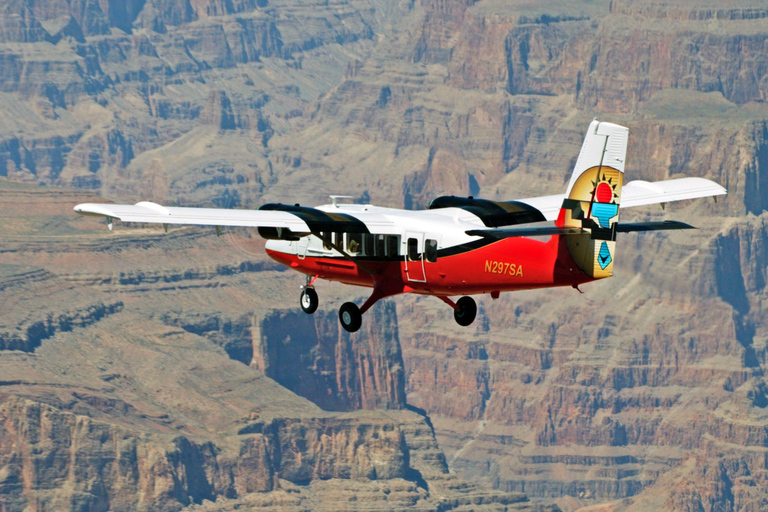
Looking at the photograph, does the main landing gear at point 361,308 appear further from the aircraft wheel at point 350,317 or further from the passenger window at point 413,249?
the passenger window at point 413,249

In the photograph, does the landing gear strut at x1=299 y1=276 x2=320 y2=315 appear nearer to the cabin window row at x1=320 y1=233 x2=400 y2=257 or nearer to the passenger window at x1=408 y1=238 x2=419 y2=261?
the cabin window row at x1=320 y1=233 x2=400 y2=257

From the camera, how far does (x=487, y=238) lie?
301 ft

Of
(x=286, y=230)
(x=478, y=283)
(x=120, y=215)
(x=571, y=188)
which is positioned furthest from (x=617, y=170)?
(x=120, y=215)

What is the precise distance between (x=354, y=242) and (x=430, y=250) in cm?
→ 562

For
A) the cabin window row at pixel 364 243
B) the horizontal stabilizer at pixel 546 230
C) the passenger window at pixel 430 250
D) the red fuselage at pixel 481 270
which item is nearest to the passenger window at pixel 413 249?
the red fuselage at pixel 481 270

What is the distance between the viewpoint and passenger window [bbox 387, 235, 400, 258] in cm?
9531

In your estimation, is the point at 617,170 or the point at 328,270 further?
the point at 328,270

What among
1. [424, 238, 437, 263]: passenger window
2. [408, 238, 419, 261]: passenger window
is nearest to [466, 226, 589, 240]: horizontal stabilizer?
[424, 238, 437, 263]: passenger window

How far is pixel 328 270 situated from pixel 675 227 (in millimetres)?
19433

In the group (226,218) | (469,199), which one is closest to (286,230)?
(226,218)

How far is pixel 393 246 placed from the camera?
95.6 metres

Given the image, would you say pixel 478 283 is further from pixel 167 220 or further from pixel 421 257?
pixel 167 220

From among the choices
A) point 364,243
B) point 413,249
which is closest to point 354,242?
point 364,243

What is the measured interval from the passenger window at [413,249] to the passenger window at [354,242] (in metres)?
3.65
